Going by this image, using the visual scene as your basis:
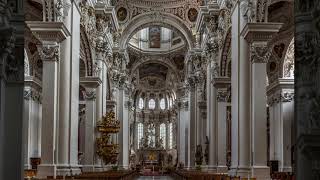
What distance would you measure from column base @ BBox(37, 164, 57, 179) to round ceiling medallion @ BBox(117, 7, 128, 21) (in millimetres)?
25668

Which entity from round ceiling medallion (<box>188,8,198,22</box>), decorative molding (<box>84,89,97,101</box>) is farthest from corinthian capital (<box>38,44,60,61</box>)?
round ceiling medallion (<box>188,8,198,22</box>)

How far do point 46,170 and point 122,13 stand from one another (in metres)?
26.1

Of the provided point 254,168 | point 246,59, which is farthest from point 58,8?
point 254,168

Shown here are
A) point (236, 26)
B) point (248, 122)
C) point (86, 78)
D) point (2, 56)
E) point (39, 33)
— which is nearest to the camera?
point (2, 56)

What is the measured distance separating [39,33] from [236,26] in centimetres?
764

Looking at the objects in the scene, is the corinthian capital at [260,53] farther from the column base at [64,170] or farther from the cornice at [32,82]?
the cornice at [32,82]

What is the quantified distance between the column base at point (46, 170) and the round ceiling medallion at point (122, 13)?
25.7 metres

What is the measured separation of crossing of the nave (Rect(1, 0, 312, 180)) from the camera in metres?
18.8

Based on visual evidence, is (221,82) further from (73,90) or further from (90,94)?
(73,90)

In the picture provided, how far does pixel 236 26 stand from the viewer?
72.5ft

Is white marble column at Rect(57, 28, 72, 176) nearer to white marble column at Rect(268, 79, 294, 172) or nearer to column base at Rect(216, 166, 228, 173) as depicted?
column base at Rect(216, 166, 228, 173)

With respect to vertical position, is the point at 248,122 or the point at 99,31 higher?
the point at 99,31

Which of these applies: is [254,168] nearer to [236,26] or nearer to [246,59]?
[246,59]

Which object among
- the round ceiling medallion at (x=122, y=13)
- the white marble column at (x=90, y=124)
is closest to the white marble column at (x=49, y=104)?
the white marble column at (x=90, y=124)
